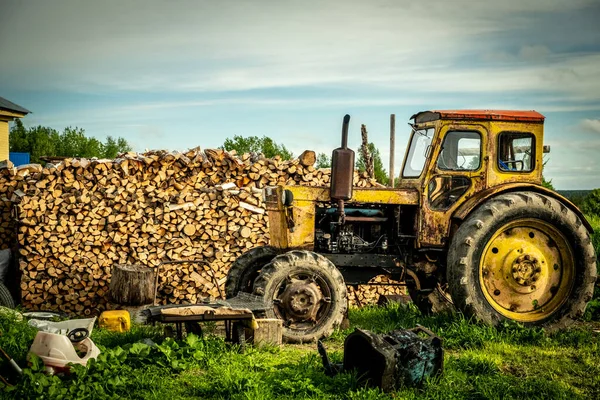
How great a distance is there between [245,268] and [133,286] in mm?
2387

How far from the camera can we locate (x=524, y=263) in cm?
772

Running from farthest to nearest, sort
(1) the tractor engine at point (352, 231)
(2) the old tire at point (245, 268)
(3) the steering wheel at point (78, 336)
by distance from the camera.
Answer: (2) the old tire at point (245, 268)
(1) the tractor engine at point (352, 231)
(3) the steering wheel at point (78, 336)

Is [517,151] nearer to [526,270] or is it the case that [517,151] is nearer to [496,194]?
[496,194]

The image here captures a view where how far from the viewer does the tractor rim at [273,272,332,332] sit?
741 centimetres

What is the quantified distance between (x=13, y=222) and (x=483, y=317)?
792 centimetres

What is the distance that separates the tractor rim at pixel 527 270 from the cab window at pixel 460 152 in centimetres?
83

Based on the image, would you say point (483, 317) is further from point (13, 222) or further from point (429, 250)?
point (13, 222)

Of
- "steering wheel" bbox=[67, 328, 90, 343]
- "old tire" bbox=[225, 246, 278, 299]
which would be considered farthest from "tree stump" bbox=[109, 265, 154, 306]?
"steering wheel" bbox=[67, 328, 90, 343]

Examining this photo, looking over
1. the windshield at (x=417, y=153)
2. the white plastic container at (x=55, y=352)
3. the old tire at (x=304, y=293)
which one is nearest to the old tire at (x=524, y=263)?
the windshield at (x=417, y=153)

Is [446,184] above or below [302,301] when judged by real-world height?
above

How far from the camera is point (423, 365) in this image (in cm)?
554

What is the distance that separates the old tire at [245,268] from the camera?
8266 mm

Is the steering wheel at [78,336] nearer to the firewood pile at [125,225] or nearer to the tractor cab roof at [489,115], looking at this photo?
the tractor cab roof at [489,115]

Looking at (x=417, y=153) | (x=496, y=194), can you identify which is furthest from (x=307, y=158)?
(x=496, y=194)
